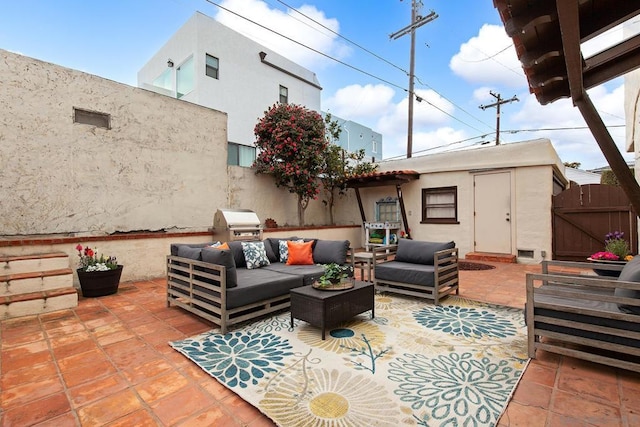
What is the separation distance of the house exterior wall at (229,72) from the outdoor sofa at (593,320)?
9272 millimetres

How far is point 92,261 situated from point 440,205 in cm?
772

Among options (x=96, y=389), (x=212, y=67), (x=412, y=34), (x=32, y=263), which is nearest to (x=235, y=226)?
(x=32, y=263)

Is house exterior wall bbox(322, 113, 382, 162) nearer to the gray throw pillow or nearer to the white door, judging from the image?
the white door

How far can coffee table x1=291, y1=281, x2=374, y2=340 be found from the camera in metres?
2.83

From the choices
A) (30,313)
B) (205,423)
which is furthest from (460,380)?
(30,313)

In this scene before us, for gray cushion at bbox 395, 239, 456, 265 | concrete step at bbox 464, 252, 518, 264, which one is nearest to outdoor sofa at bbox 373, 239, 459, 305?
gray cushion at bbox 395, 239, 456, 265

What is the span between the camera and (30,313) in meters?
3.57

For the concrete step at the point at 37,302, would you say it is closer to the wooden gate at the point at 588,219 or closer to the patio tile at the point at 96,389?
the patio tile at the point at 96,389

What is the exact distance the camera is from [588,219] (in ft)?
21.1

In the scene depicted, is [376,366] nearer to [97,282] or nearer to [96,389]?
[96,389]

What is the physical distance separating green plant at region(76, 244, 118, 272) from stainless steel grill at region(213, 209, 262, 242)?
1896 millimetres

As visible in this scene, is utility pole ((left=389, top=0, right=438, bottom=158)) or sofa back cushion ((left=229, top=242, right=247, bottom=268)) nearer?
sofa back cushion ((left=229, top=242, right=247, bottom=268))

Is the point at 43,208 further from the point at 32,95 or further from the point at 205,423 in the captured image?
the point at 205,423

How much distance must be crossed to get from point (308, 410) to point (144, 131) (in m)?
5.88
